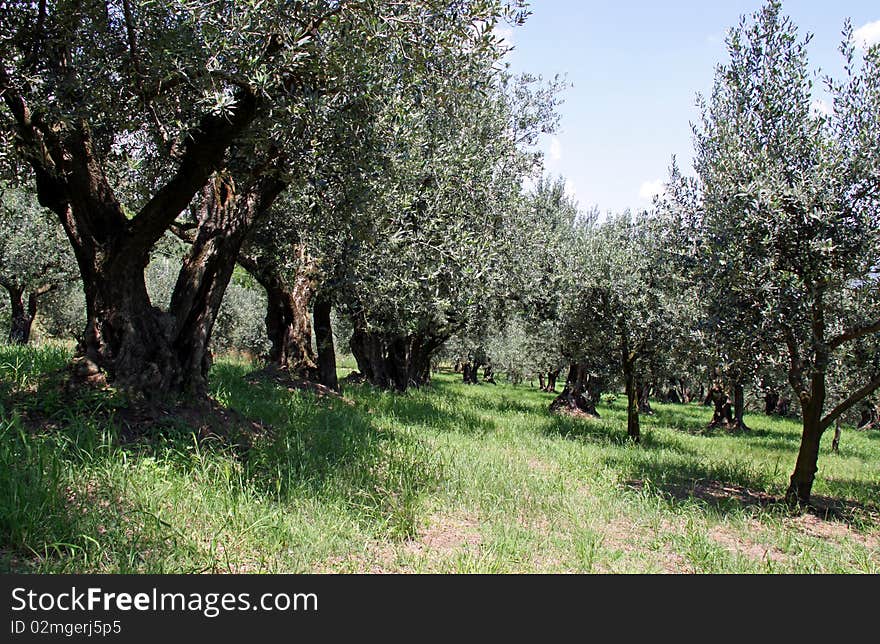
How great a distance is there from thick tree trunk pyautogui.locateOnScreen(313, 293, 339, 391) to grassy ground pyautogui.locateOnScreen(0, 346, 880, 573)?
187 inches

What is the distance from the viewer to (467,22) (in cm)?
738

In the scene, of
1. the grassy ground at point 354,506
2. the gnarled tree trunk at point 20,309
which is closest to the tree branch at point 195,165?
the grassy ground at point 354,506

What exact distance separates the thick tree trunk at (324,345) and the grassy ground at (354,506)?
476 cm

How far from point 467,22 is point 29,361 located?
849cm

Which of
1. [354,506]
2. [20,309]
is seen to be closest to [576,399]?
[354,506]

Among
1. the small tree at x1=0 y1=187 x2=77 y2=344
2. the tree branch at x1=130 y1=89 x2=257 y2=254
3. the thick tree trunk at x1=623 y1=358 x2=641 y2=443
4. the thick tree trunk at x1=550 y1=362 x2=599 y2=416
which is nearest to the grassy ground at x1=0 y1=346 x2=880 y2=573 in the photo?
the tree branch at x1=130 y1=89 x2=257 y2=254

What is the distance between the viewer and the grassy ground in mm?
4672

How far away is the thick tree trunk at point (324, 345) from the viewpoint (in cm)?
1602

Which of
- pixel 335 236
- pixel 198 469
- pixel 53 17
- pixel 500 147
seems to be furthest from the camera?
pixel 500 147

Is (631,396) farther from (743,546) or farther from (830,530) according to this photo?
(743,546)

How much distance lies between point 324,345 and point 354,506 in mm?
10854

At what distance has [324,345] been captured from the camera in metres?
16.6
